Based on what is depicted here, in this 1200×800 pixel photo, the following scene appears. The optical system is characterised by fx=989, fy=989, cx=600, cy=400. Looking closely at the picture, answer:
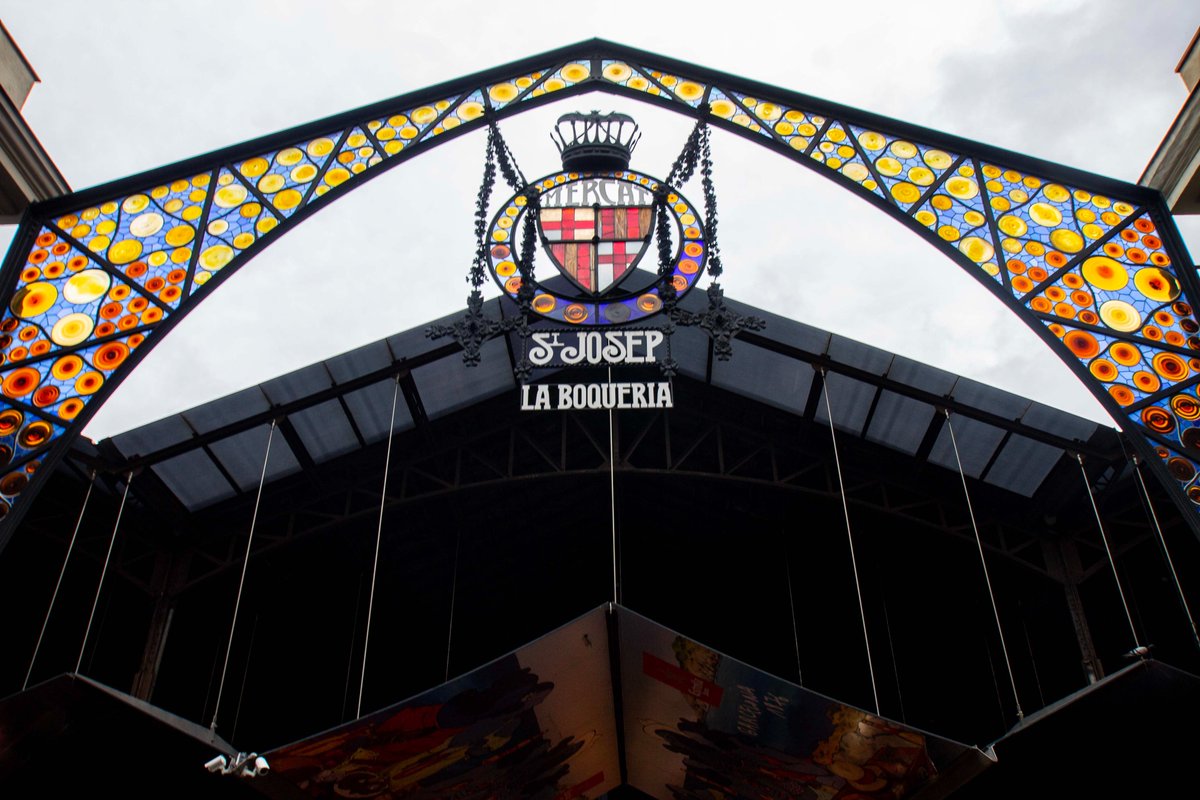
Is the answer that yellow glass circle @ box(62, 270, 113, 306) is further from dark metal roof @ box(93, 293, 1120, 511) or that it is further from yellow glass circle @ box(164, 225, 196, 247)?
dark metal roof @ box(93, 293, 1120, 511)

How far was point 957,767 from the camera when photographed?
753cm

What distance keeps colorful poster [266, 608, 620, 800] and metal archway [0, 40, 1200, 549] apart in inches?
121

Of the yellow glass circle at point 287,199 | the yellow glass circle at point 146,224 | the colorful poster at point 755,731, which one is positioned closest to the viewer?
the colorful poster at point 755,731

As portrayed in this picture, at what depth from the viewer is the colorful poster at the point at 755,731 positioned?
7.86 meters

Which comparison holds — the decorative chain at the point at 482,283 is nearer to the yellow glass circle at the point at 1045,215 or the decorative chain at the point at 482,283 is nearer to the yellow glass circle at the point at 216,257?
the yellow glass circle at the point at 216,257

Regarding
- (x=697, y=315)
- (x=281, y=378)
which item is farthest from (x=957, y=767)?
(x=281, y=378)

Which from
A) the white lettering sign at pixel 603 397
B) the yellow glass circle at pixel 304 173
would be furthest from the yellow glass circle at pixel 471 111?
the white lettering sign at pixel 603 397

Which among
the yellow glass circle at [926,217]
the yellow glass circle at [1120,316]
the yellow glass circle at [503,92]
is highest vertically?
the yellow glass circle at [503,92]

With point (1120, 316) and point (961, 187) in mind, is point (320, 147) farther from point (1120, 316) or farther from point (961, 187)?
point (1120, 316)

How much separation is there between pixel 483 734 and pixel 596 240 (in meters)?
4.94

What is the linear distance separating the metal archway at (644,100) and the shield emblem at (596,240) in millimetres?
1288

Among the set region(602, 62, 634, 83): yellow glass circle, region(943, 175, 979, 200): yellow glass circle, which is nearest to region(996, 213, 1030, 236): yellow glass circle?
region(943, 175, 979, 200): yellow glass circle

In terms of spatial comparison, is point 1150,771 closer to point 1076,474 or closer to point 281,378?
point 1076,474

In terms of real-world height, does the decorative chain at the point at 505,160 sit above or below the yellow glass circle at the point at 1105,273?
above
